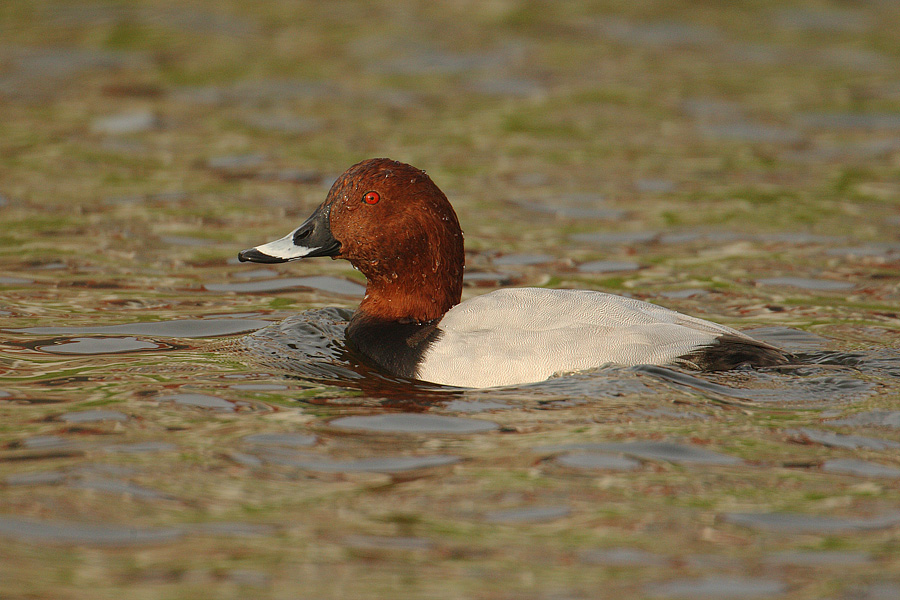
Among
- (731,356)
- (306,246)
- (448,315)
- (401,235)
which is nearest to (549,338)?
(448,315)

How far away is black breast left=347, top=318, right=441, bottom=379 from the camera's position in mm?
5590

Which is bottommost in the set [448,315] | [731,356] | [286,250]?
[731,356]

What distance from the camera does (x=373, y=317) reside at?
19.9 ft

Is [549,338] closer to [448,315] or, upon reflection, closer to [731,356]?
[448,315]

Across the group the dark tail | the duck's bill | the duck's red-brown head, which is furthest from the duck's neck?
the dark tail

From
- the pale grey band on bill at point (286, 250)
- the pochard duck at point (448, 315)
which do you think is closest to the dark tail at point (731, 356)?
the pochard duck at point (448, 315)

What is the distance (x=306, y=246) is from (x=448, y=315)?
0.88 meters

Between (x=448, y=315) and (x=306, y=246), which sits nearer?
(x=448, y=315)

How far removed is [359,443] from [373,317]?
143cm

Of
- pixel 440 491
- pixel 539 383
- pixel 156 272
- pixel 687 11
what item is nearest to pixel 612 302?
pixel 539 383

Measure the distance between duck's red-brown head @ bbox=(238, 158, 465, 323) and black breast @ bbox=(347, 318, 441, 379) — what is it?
0.08 meters

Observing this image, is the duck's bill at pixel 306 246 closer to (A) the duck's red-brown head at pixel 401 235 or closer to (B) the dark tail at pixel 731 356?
(A) the duck's red-brown head at pixel 401 235

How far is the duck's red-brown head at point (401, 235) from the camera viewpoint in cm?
591

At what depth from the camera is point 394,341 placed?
577 centimetres
